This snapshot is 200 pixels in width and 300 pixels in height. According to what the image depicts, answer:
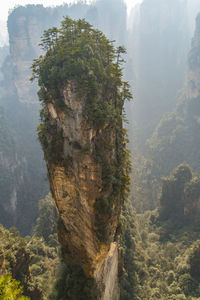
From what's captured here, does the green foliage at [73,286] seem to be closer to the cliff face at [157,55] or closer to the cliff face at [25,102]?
the cliff face at [25,102]

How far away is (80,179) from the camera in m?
12.6

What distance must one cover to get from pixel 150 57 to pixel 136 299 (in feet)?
448

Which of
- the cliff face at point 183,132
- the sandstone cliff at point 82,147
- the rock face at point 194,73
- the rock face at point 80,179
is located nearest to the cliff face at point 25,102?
the cliff face at point 183,132

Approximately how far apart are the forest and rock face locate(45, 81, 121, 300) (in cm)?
7

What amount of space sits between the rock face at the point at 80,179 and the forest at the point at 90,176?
0.07m

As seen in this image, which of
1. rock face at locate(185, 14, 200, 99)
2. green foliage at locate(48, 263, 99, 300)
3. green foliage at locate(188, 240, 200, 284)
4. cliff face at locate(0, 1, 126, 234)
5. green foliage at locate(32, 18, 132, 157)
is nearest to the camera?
green foliage at locate(32, 18, 132, 157)

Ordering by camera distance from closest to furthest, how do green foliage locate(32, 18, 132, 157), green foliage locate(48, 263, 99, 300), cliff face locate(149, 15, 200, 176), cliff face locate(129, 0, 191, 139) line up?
green foliage locate(32, 18, 132, 157)
green foliage locate(48, 263, 99, 300)
cliff face locate(149, 15, 200, 176)
cliff face locate(129, 0, 191, 139)

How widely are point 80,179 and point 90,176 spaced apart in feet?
2.08

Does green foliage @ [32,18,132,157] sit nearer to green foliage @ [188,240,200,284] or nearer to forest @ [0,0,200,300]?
forest @ [0,0,200,300]

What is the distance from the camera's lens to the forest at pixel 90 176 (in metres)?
12.8

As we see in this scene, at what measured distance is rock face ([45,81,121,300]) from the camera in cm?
1245

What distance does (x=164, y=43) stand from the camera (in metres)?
134

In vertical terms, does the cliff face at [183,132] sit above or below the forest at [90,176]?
above

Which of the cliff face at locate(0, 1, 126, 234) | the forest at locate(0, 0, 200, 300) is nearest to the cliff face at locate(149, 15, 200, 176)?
the forest at locate(0, 0, 200, 300)
